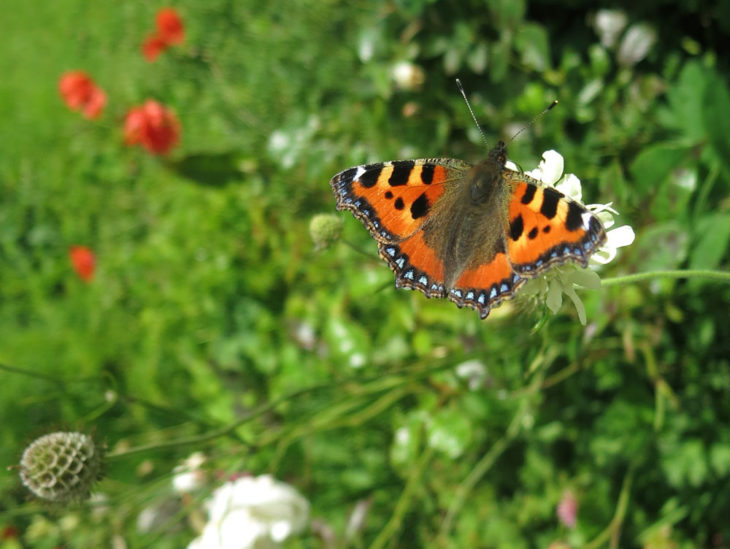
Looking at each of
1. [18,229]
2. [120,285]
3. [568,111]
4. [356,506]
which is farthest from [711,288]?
[18,229]

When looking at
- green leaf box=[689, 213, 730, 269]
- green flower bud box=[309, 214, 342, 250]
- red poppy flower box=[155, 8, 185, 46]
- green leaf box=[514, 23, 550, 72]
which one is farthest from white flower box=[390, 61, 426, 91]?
red poppy flower box=[155, 8, 185, 46]

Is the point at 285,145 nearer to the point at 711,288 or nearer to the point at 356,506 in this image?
the point at 356,506

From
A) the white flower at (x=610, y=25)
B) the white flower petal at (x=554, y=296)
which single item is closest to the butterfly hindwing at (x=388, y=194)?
the white flower petal at (x=554, y=296)

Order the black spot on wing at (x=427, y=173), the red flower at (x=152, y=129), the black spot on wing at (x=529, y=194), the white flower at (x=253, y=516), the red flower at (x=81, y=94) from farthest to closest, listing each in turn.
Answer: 1. the red flower at (x=81, y=94)
2. the red flower at (x=152, y=129)
3. the white flower at (x=253, y=516)
4. the black spot on wing at (x=427, y=173)
5. the black spot on wing at (x=529, y=194)

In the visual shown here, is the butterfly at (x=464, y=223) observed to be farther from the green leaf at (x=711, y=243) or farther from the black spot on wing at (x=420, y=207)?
the green leaf at (x=711, y=243)

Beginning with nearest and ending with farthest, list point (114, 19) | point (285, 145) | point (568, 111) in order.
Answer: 1. point (568, 111)
2. point (285, 145)
3. point (114, 19)

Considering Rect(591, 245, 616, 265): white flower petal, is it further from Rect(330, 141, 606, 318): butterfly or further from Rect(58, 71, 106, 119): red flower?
Rect(58, 71, 106, 119): red flower
